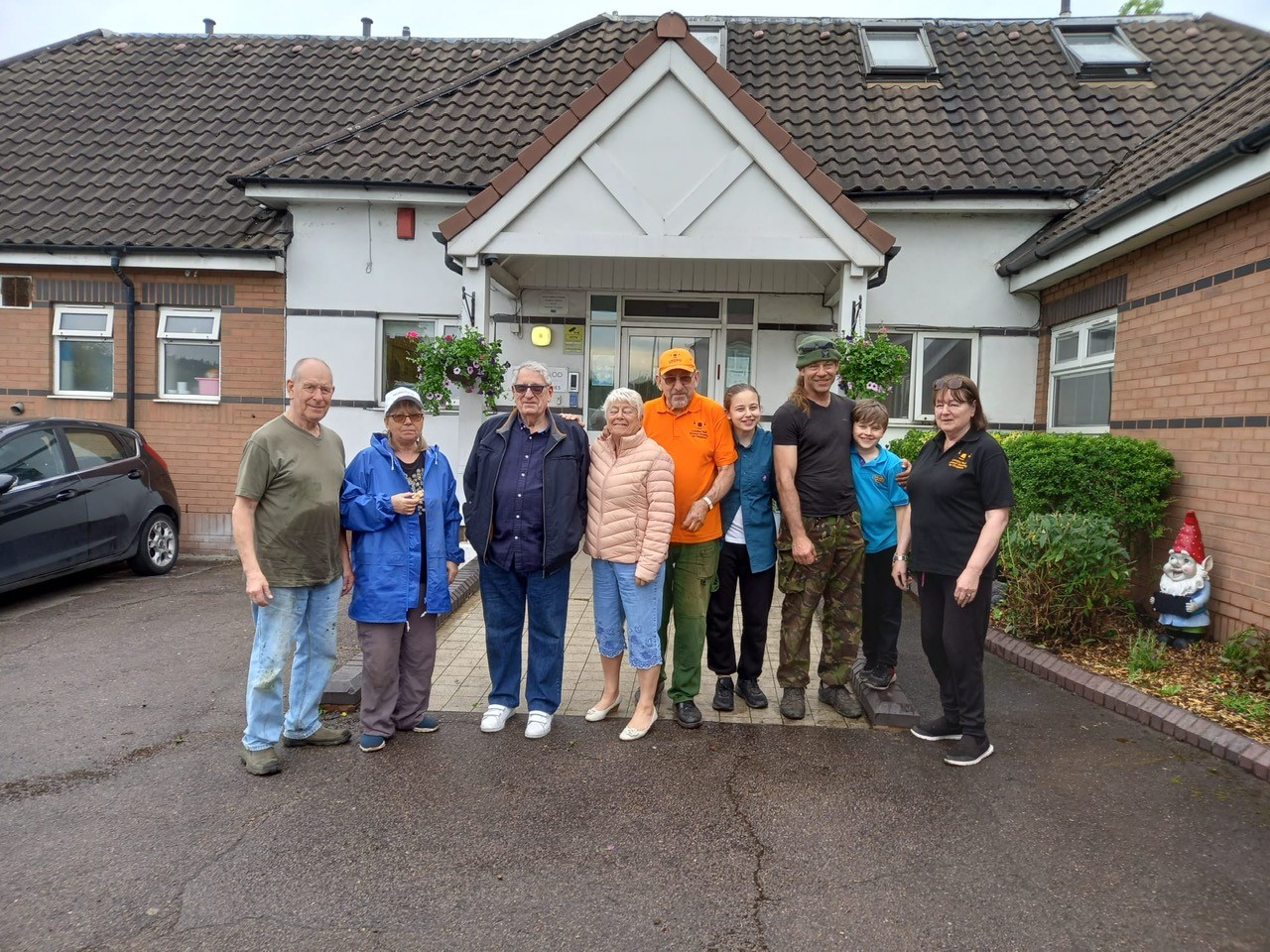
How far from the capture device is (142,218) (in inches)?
384

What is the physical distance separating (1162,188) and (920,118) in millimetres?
4596

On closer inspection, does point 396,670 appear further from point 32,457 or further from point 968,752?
point 32,457

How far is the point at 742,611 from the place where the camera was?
4422 millimetres

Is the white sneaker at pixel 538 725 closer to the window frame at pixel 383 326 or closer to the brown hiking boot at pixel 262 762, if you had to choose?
the brown hiking boot at pixel 262 762

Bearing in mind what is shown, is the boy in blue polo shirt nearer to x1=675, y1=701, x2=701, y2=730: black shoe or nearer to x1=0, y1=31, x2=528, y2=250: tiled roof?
x1=675, y1=701, x2=701, y2=730: black shoe

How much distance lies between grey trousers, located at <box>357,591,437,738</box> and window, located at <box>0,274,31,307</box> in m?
8.94

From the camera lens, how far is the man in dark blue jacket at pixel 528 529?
406 cm

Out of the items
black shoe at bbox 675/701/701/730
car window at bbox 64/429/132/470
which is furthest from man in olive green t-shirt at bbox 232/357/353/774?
car window at bbox 64/429/132/470

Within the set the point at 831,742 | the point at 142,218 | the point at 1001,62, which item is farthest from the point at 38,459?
the point at 1001,62

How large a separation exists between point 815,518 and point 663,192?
442cm

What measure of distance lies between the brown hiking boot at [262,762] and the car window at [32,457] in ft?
14.9

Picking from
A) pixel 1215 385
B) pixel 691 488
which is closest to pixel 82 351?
pixel 691 488

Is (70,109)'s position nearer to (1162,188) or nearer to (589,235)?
(589,235)

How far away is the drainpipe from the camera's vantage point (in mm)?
9680
